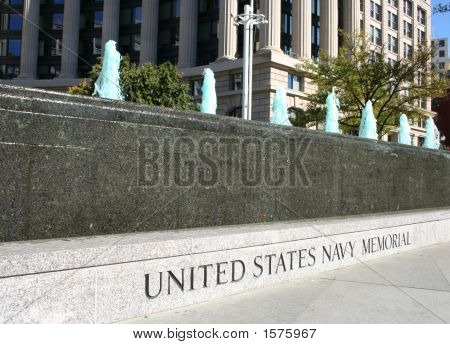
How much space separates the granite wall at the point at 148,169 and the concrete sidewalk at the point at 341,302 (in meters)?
1.16

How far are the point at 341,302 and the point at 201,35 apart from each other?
53944mm

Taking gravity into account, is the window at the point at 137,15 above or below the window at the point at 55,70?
above

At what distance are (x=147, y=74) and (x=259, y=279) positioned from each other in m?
33.6

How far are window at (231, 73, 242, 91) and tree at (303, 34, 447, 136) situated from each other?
1362cm

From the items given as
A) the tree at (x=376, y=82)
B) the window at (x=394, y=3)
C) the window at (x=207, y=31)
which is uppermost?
the window at (x=394, y=3)

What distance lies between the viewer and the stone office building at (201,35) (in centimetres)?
4828

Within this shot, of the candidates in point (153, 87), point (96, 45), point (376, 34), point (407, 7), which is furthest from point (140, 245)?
point (407, 7)

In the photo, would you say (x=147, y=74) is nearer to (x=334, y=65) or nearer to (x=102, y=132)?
(x=334, y=65)

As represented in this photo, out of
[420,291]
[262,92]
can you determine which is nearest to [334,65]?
[262,92]

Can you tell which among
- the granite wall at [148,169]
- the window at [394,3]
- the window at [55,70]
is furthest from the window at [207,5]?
the granite wall at [148,169]

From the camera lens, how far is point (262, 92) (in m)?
46.5

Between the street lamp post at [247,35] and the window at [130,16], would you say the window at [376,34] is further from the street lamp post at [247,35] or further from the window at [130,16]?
the street lamp post at [247,35]

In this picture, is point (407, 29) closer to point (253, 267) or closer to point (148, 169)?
point (253, 267)

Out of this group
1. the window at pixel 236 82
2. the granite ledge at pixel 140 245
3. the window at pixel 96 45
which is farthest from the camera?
the window at pixel 96 45
